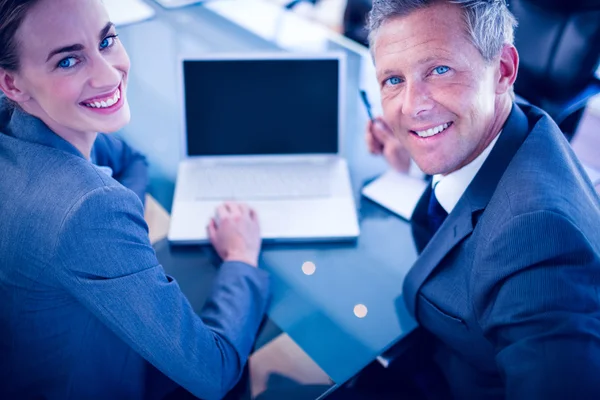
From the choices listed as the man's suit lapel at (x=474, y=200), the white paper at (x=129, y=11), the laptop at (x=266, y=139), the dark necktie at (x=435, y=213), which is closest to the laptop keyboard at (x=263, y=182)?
the laptop at (x=266, y=139)

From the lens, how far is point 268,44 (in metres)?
2.11

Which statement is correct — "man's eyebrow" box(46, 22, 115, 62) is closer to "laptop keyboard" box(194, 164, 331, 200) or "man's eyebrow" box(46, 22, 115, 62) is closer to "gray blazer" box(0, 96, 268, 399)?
Answer: "gray blazer" box(0, 96, 268, 399)

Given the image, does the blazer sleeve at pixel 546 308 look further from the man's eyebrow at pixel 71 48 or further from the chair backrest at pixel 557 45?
the chair backrest at pixel 557 45

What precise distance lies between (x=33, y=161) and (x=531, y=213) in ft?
2.92

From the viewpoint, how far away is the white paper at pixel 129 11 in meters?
2.25

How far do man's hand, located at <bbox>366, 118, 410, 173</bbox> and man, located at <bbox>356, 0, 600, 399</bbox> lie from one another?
26 centimetres

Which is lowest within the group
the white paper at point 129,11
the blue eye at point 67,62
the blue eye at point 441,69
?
the white paper at point 129,11

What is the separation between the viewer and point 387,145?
147cm

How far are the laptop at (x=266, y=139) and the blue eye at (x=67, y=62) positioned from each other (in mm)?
414

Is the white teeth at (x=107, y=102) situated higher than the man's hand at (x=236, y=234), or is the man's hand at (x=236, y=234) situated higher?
the white teeth at (x=107, y=102)

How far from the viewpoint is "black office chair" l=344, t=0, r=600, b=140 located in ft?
5.66

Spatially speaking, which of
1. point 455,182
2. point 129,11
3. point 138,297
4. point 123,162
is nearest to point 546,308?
point 455,182

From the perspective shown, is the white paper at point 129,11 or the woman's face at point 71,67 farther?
the white paper at point 129,11

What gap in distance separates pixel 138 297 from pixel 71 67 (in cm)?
48
